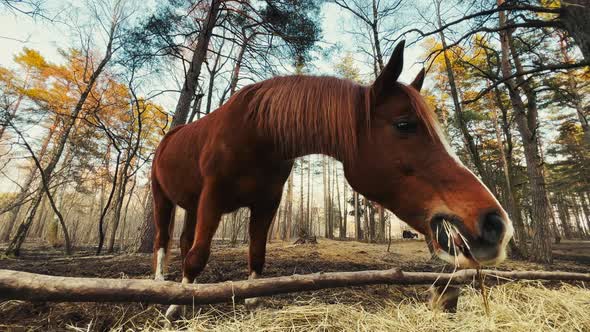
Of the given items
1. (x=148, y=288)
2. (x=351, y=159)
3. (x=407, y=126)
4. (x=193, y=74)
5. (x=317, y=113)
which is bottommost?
(x=148, y=288)

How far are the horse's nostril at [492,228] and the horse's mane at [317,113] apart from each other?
58 cm

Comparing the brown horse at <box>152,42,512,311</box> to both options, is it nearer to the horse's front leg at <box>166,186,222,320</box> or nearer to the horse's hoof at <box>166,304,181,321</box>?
the horse's front leg at <box>166,186,222,320</box>

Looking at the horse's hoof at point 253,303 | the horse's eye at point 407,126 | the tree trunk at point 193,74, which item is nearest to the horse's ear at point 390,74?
the horse's eye at point 407,126

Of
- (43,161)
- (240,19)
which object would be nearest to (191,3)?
(240,19)

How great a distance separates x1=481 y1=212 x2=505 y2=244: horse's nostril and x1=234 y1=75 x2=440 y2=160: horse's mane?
1.90 feet

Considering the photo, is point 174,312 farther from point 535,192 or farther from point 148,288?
point 535,192

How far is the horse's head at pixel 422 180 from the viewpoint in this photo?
1.15 meters

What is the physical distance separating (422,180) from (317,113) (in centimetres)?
83

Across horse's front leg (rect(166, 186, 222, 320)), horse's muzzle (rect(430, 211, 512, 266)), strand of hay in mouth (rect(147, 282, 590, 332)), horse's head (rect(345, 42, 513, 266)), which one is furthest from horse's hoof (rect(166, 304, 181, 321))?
horse's muzzle (rect(430, 211, 512, 266))

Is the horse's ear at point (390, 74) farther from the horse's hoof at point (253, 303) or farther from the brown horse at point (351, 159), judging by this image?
the horse's hoof at point (253, 303)

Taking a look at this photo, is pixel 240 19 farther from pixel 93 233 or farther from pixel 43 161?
pixel 93 233

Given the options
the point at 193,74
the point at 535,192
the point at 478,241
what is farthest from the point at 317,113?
the point at 535,192

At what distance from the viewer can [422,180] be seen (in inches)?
56.8

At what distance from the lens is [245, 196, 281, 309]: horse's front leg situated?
2426 millimetres
